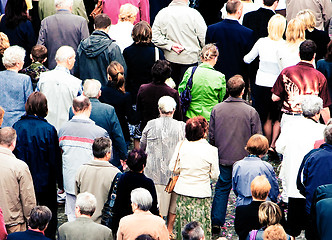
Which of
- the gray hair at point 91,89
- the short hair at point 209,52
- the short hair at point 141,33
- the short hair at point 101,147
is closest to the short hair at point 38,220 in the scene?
the short hair at point 101,147

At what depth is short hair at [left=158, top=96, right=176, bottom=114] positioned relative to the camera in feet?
29.0

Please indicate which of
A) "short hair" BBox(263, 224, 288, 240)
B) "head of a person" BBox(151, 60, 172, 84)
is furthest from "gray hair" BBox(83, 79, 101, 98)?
"short hair" BBox(263, 224, 288, 240)

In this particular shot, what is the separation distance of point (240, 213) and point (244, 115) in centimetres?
192

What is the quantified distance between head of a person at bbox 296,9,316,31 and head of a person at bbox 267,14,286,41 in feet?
1.02

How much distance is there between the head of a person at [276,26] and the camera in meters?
10.6

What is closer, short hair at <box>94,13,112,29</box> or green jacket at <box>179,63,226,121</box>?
green jacket at <box>179,63,226,121</box>

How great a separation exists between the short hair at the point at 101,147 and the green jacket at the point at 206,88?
7.98 feet

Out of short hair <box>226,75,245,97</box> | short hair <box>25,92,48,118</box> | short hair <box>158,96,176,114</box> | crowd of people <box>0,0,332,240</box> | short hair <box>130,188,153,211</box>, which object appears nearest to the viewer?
short hair <box>130,188,153,211</box>

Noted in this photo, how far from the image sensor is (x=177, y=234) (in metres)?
8.68

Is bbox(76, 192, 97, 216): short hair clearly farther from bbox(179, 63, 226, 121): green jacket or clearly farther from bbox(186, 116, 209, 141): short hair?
bbox(179, 63, 226, 121): green jacket

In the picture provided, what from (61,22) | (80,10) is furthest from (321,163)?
(80,10)

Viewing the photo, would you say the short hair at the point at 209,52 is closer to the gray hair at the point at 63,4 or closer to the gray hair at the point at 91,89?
the gray hair at the point at 91,89

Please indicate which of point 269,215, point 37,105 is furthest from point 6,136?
point 269,215

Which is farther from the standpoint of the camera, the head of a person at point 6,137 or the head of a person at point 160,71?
the head of a person at point 160,71
